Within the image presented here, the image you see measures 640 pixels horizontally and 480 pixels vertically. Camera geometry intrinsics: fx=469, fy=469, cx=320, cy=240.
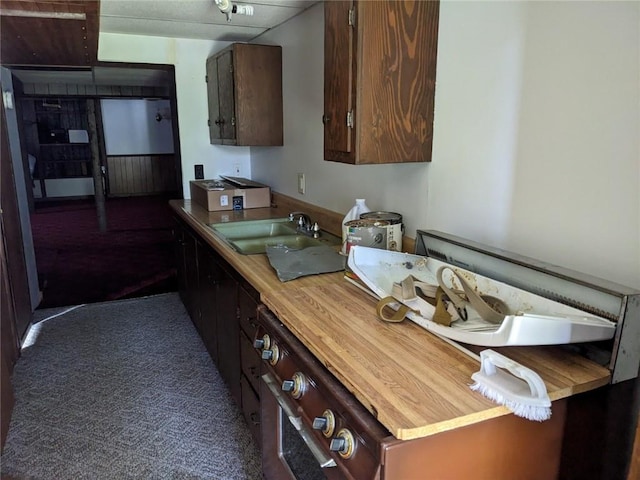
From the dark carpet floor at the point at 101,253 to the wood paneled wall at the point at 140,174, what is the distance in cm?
91

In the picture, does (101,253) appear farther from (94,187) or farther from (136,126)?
(136,126)

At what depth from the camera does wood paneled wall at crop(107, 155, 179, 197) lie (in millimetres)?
9930

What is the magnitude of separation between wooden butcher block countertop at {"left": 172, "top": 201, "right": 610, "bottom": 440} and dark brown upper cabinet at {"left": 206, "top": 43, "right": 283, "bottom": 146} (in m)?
1.77

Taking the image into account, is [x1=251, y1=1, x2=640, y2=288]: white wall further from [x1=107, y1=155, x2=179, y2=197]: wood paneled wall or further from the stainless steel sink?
[x1=107, y1=155, x2=179, y2=197]: wood paneled wall

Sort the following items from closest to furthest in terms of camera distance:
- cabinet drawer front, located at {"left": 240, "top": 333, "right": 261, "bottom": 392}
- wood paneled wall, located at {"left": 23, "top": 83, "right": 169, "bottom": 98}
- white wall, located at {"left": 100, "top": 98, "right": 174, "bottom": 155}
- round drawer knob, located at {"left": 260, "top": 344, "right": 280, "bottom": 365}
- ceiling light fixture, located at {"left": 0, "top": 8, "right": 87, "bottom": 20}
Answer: round drawer knob, located at {"left": 260, "top": 344, "right": 280, "bottom": 365}
ceiling light fixture, located at {"left": 0, "top": 8, "right": 87, "bottom": 20}
cabinet drawer front, located at {"left": 240, "top": 333, "right": 261, "bottom": 392}
wood paneled wall, located at {"left": 23, "top": 83, "right": 169, "bottom": 98}
white wall, located at {"left": 100, "top": 98, "right": 174, "bottom": 155}

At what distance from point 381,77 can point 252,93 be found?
1635mm

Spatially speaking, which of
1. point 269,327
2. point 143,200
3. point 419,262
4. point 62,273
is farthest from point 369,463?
point 143,200

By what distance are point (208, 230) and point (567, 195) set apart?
179 cm

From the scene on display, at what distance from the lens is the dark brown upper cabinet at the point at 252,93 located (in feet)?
9.66

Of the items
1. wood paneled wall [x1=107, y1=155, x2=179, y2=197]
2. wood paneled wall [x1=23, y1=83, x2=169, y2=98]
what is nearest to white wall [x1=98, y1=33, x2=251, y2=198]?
wood paneled wall [x1=23, y1=83, x2=169, y2=98]

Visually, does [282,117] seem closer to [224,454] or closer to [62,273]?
[224,454]

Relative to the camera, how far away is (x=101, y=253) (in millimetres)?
5715

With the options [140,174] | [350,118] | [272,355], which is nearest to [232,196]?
[350,118]

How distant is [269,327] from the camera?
1.45 metres
